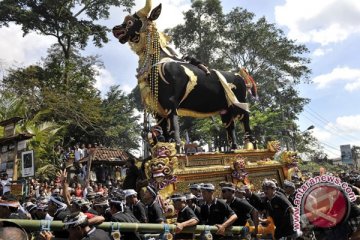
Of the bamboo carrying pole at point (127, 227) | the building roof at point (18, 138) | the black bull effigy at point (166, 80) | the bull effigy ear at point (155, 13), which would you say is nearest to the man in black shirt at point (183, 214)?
the bamboo carrying pole at point (127, 227)

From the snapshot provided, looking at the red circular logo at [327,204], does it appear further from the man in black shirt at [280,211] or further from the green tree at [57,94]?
the green tree at [57,94]

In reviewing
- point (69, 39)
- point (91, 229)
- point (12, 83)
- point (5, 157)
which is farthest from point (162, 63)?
point (69, 39)

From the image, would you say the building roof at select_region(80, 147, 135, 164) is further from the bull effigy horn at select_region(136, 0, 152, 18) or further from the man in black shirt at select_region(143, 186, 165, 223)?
the man in black shirt at select_region(143, 186, 165, 223)

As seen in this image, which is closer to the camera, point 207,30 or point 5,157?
point 5,157

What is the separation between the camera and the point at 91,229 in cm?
385

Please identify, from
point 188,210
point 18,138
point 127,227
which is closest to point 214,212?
point 188,210

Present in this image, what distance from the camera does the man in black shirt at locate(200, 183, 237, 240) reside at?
610 centimetres

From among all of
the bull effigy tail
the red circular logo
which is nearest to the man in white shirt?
the bull effigy tail

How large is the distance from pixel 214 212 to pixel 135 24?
5.92m

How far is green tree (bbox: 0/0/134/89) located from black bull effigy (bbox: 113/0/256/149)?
1448 centimetres

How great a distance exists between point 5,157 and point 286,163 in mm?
8305

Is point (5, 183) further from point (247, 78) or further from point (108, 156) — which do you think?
point (108, 156)

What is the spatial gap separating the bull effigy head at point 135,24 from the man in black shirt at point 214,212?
5.44 m

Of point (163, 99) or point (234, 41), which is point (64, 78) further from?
point (163, 99)
